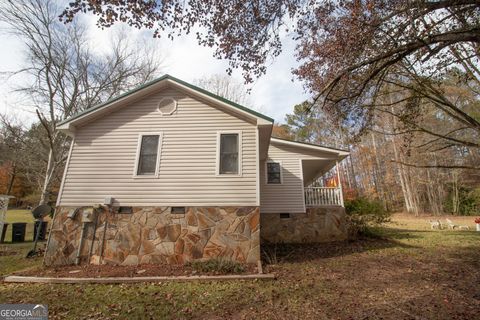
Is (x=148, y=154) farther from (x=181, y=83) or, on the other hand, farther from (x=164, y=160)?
(x=181, y=83)

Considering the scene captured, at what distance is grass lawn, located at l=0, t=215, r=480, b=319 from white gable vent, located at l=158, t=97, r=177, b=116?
5.21m

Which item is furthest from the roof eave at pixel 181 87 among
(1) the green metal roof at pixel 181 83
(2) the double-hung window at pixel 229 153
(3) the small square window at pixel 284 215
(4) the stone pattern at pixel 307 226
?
(4) the stone pattern at pixel 307 226

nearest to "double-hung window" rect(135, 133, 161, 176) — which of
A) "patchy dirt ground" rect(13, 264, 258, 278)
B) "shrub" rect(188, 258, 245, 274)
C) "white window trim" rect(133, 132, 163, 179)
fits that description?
"white window trim" rect(133, 132, 163, 179)

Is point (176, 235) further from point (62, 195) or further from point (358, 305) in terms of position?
point (358, 305)

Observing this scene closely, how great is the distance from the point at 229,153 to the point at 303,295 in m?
4.36

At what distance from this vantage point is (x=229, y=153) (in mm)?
7176

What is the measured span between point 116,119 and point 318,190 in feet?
31.5

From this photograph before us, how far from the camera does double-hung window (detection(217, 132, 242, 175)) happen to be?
7000 mm

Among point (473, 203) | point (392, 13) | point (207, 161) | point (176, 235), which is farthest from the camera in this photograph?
point (473, 203)

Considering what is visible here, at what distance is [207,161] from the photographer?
7.04m

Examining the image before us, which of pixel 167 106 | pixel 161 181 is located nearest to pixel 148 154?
pixel 161 181

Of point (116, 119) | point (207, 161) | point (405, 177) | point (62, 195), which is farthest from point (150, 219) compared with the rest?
point (405, 177)

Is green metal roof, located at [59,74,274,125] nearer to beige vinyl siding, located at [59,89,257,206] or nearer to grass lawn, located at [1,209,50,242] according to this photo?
beige vinyl siding, located at [59,89,257,206]

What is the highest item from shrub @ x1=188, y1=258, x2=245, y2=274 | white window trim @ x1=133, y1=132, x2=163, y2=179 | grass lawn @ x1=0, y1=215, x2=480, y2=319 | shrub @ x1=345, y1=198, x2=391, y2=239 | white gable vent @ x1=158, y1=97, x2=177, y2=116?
white gable vent @ x1=158, y1=97, x2=177, y2=116
